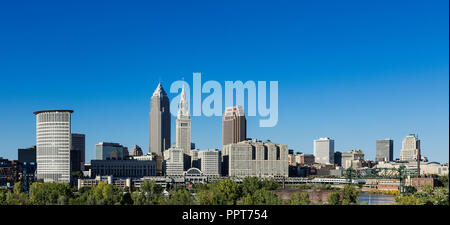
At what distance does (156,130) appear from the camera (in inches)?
4400

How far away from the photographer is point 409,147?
11725cm

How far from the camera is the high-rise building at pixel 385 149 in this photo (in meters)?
129

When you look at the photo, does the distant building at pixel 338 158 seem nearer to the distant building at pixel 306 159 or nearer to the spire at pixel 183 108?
the distant building at pixel 306 159

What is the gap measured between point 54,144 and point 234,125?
3979 cm

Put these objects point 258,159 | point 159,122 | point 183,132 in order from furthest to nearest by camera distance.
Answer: point 159,122 < point 183,132 < point 258,159

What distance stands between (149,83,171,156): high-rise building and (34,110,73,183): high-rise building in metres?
43.7

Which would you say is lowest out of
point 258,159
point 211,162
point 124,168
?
point 124,168

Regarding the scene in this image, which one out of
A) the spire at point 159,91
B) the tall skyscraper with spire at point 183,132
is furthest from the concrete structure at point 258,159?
the spire at point 159,91

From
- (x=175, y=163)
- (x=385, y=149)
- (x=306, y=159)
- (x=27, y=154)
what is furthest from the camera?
(x=385, y=149)

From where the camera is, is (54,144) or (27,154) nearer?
(54,144)

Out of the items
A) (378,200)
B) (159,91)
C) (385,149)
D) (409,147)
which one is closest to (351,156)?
(409,147)

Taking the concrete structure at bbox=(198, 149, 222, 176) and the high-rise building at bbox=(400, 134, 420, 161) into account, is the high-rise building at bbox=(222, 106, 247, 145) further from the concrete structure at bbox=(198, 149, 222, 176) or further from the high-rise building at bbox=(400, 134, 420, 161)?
the high-rise building at bbox=(400, 134, 420, 161)

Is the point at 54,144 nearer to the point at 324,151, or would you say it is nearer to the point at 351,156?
the point at 351,156
